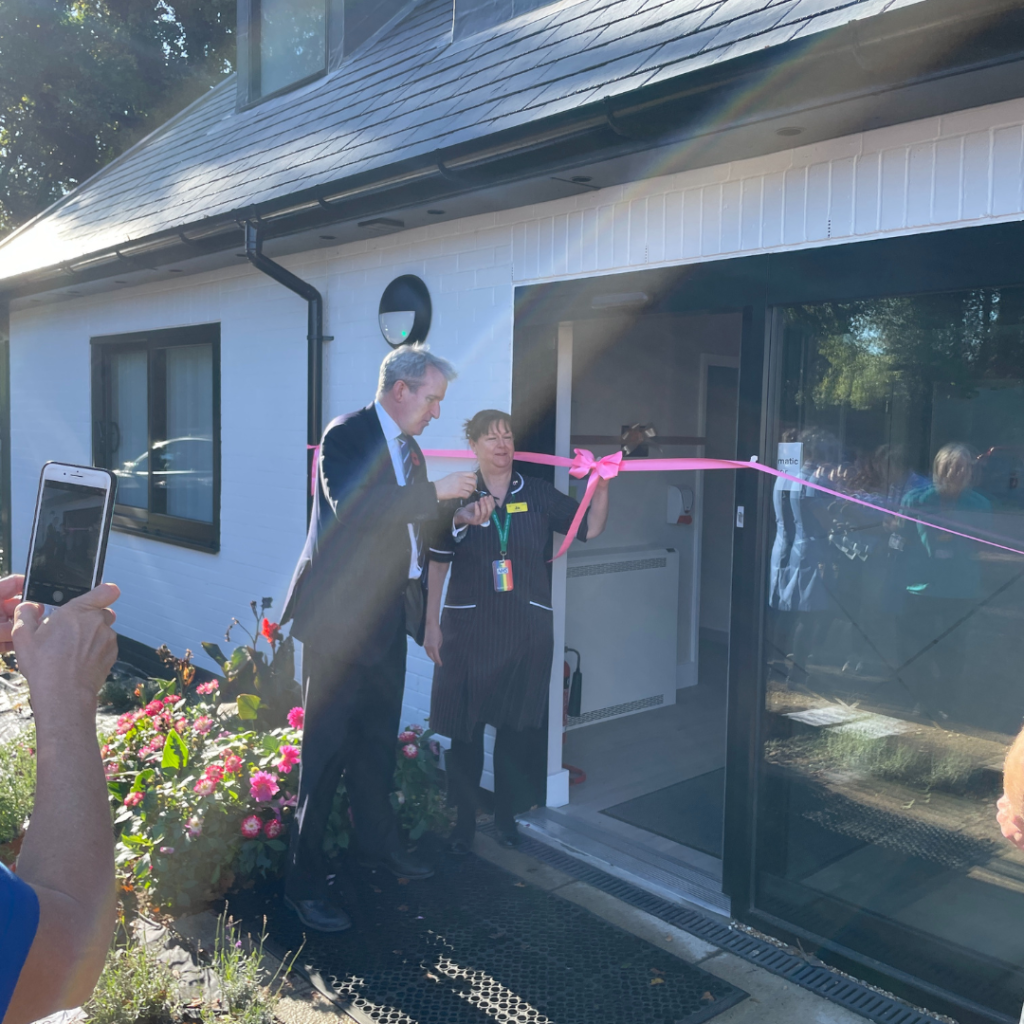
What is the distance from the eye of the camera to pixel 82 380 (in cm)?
886

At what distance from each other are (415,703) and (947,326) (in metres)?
3.32

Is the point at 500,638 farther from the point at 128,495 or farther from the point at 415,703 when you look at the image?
the point at 128,495

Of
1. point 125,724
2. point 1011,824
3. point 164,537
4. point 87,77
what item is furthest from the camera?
point 87,77

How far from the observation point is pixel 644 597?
5.97 meters

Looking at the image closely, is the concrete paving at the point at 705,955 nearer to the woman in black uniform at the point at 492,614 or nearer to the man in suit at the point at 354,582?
the woman in black uniform at the point at 492,614

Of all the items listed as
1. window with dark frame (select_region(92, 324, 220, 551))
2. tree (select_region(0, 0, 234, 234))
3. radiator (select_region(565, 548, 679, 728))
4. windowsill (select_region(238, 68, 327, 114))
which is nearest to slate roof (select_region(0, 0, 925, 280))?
windowsill (select_region(238, 68, 327, 114))

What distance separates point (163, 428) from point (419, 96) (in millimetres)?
3903

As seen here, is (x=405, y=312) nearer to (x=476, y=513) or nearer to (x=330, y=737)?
(x=476, y=513)

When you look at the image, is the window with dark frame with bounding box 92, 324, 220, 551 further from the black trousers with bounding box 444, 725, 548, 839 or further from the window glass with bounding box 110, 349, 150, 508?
the black trousers with bounding box 444, 725, 548, 839

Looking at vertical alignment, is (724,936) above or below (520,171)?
below

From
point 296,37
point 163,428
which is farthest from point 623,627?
point 296,37

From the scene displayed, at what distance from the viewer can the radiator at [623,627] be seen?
18.3 feet

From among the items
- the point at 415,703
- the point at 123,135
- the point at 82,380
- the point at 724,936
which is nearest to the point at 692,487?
the point at 415,703

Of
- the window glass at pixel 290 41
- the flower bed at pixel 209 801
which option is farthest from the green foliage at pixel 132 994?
the window glass at pixel 290 41
